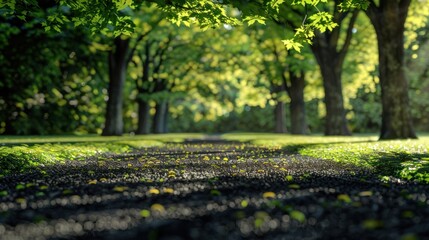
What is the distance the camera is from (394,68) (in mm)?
17766

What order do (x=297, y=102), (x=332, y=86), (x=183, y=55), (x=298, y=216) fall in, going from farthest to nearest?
(x=183, y=55) → (x=297, y=102) → (x=332, y=86) → (x=298, y=216)

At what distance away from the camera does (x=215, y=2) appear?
10188 mm

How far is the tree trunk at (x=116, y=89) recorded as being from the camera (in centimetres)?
2473

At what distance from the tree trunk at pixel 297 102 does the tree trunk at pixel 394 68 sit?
12979 mm

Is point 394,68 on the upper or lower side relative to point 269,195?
upper

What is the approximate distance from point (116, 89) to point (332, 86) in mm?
12460

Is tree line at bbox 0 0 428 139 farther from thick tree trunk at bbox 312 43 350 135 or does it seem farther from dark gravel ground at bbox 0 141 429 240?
dark gravel ground at bbox 0 141 429 240

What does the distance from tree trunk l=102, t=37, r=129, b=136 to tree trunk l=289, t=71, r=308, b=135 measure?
12678 mm

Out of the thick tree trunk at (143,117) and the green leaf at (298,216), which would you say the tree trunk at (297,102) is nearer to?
the thick tree trunk at (143,117)

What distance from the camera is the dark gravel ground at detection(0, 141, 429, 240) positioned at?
11.9 ft

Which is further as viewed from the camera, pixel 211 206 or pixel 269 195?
pixel 269 195

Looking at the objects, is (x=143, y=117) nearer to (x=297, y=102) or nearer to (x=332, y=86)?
(x=297, y=102)

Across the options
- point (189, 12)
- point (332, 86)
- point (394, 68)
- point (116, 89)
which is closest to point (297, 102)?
point (332, 86)

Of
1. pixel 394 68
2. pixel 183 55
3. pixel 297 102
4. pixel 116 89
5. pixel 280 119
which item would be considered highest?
pixel 183 55
